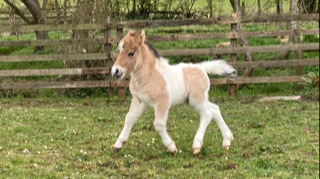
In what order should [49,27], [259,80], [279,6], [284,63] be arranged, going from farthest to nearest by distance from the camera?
1. [279,6]
2. [49,27]
3. [259,80]
4. [284,63]

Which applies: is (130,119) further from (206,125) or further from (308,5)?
(308,5)

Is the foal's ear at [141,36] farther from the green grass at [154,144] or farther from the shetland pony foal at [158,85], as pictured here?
the green grass at [154,144]

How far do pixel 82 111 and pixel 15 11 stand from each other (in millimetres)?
6208

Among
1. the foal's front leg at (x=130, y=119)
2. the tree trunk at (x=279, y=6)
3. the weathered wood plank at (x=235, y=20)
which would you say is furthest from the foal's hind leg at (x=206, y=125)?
the tree trunk at (x=279, y=6)

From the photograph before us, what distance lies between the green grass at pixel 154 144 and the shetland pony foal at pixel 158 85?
0.33 meters

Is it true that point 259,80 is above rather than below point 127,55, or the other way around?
below

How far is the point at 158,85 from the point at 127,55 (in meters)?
0.60

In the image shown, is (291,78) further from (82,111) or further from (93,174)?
(93,174)

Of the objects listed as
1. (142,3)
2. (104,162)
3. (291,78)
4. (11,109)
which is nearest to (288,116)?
(291,78)

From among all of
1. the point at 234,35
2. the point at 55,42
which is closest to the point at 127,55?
the point at 234,35

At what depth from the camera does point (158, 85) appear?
20.2 ft

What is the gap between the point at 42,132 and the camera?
777cm

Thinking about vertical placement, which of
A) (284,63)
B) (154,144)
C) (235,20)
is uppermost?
(235,20)

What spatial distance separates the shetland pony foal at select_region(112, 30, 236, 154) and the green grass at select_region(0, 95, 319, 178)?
33 cm
